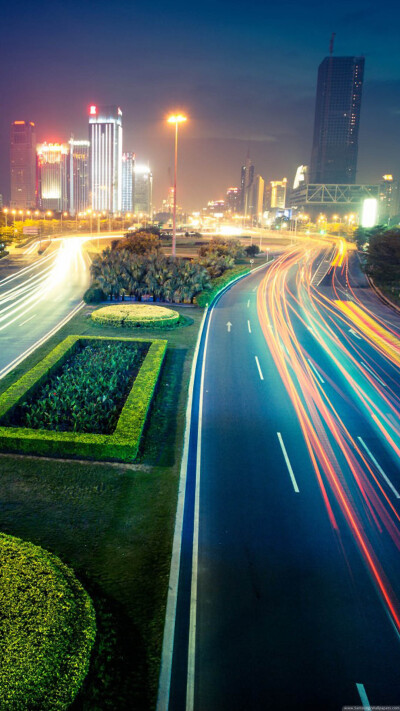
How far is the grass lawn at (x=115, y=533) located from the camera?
7.74 m

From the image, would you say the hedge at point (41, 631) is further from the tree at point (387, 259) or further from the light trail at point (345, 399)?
the tree at point (387, 259)

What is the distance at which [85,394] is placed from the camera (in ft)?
57.5

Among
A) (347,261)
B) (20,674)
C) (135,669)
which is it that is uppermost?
(347,261)

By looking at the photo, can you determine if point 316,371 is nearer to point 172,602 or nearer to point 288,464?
point 288,464

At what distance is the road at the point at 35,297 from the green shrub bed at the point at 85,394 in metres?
3.80

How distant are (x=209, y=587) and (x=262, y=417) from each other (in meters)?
8.70

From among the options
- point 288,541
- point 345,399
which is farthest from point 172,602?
point 345,399

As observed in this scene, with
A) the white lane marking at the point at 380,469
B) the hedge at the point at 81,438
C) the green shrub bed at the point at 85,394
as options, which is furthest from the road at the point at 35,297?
the white lane marking at the point at 380,469

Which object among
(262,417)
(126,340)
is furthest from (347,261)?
(262,417)

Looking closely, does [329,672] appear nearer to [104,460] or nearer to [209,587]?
[209,587]

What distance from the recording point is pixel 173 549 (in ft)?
35.0

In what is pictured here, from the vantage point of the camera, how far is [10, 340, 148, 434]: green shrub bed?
15820mm

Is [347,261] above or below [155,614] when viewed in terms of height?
above

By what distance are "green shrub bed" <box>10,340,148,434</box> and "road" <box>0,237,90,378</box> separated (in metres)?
3.80
